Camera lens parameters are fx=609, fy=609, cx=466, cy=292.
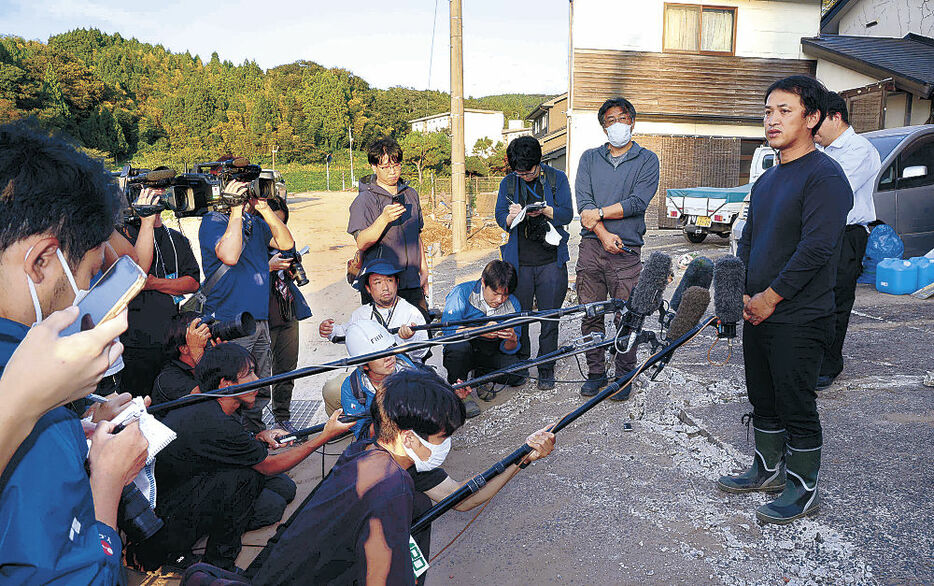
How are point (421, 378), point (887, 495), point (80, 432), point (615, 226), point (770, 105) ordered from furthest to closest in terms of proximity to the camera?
point (615, 226)
point (887, 495)
point (770, 105)
point (421, 378)
point (80, 432)

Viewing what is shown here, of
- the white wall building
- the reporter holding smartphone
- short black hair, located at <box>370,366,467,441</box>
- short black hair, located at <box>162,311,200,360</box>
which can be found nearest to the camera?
short black hair, located at <box>370,366,467,441</box>

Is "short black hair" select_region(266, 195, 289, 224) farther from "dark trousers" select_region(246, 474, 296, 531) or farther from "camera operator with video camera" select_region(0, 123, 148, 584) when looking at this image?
"camera operator with video camera" select_region(0, 123, 148, 584)

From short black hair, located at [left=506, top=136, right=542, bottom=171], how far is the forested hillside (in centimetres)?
4907

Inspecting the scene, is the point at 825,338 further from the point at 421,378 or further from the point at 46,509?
the point at 46,509

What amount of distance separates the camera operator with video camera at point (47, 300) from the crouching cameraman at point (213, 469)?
1.82 m

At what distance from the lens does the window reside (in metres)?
18.2

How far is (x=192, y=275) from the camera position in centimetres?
457

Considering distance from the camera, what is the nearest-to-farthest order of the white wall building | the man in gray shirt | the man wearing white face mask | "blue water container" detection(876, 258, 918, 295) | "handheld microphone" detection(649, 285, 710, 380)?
1. the man wearing white face mask
2. "handheld microphone" detection(649, 285, 710, 380)
3. the man in gray shirt
4. "blue water container" detection(876, 258, 918, 295)
5. the white wall building

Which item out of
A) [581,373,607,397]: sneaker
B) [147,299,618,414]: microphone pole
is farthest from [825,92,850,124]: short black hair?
[147,299,618,414]: microphone pole

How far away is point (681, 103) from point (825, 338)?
17.1 meters

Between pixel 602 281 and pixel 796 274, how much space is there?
219 cm

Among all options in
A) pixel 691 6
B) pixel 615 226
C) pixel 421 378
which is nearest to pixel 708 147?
pixel 691 6

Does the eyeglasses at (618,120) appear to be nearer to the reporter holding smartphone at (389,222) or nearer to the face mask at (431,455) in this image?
the reporter holding smartphone at (389,222)

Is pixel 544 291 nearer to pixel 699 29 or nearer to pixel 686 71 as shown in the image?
pixel 686 71
